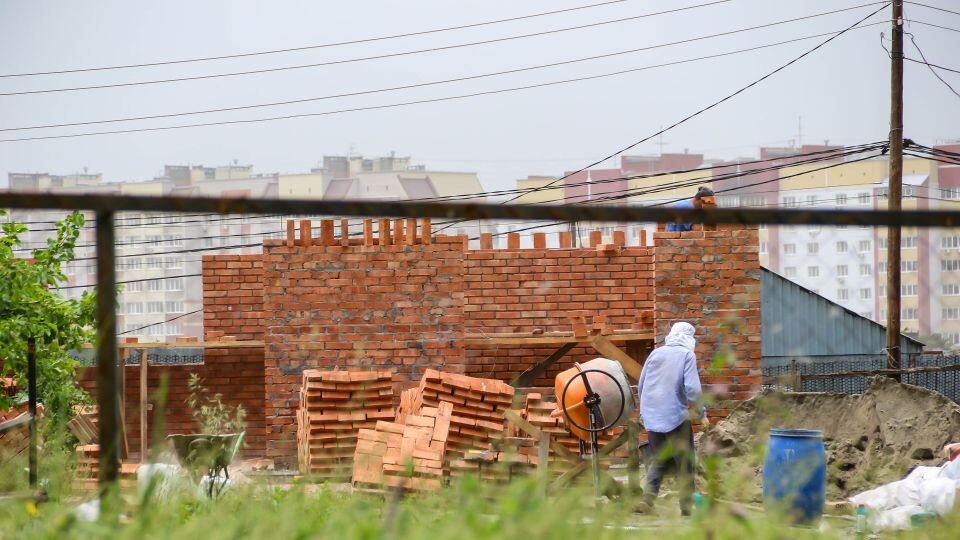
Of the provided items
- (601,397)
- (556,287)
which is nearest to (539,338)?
(556,287)

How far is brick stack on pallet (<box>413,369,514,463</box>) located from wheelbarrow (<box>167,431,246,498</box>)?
3.18 m

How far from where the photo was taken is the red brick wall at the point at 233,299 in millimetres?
13391

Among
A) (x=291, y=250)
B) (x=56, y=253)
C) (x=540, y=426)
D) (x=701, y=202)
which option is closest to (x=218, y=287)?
(x=291, y=250)

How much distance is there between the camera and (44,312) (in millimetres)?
8602

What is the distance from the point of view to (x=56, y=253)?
8.74 meters

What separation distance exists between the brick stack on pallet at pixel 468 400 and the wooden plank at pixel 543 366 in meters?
2.13

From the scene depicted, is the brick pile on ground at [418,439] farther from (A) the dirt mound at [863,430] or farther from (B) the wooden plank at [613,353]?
(A) the dirt mound at [863,430]

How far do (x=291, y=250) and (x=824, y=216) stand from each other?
341 inches

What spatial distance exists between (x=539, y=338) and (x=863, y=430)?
135 inches

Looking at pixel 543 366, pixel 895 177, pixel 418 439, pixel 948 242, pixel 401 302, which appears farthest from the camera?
pixel 948 242

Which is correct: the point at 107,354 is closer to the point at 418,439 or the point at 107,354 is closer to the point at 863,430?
the point at 418,439

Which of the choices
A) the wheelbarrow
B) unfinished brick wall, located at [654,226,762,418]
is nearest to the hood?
unfinished brick wall, located at [654,226,762,418]

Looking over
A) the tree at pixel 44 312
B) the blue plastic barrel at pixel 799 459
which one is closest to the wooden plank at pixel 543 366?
the blue plastic barrel at pixel 799 459

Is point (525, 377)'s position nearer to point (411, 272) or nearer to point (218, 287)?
point (411, 272)
